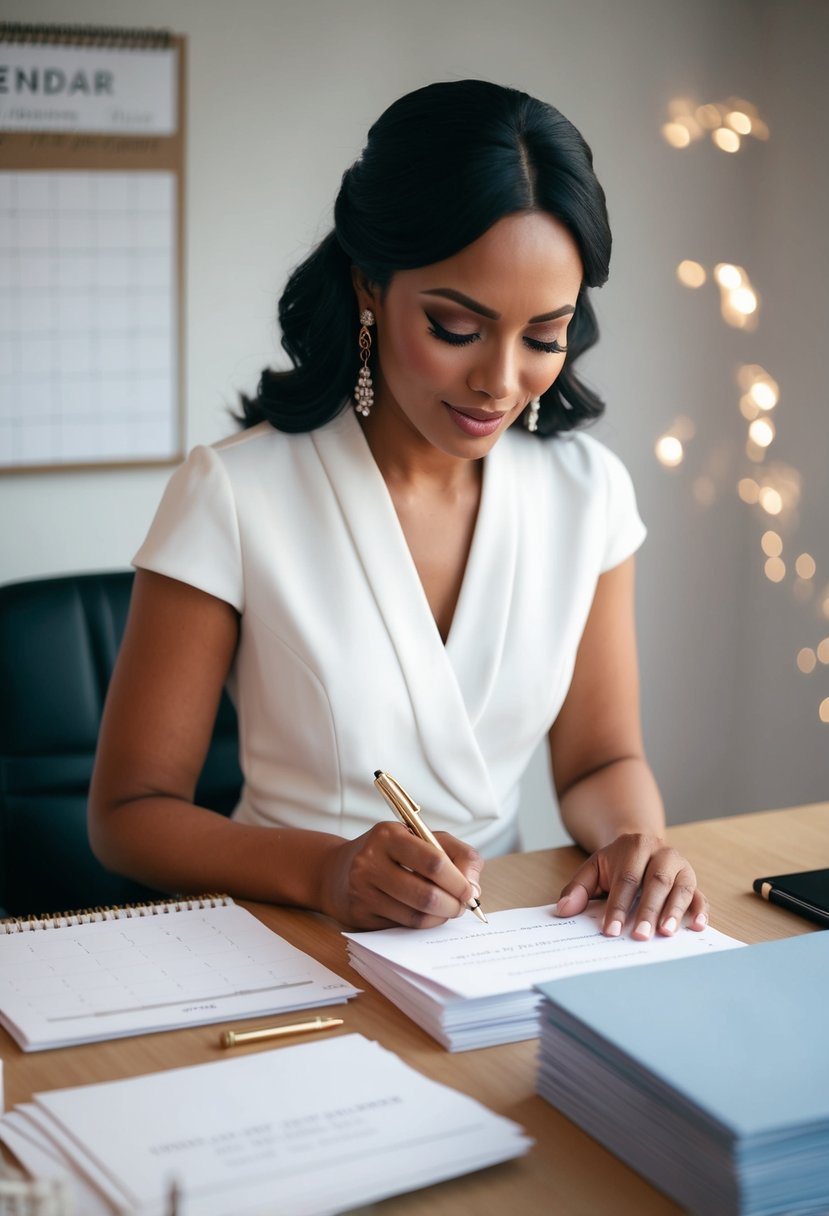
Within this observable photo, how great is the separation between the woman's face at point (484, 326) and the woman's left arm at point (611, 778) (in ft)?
1.31

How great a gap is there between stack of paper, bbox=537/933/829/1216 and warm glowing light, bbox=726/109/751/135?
242cm

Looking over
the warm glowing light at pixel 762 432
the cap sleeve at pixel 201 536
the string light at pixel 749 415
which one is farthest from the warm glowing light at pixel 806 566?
the cap sleeve at pixel 201 536

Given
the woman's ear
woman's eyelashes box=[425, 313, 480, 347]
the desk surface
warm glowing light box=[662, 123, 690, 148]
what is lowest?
the desk surface

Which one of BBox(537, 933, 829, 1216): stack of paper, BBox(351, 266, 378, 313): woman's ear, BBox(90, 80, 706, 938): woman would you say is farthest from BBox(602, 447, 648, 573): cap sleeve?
BBox(537, 933, 829, 1216): stack of paper

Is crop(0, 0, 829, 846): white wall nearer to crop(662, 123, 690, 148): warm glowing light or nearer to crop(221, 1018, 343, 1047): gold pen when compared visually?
crop(662, 123, 690, 148): warm glowing light

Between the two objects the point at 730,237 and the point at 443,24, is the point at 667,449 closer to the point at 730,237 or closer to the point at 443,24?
the point at 730,237

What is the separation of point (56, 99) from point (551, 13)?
1041 millimetres

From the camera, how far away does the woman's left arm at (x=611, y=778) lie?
49.9 inches

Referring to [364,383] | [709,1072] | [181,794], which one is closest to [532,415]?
[364,383]

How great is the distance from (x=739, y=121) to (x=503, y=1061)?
2.55 metres

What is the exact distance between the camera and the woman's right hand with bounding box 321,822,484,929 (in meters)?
1.19

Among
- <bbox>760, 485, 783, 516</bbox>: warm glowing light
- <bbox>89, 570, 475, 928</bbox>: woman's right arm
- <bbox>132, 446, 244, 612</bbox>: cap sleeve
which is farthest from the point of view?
<bbox>760, 485, 783, 516</bbox>: warm glowing light

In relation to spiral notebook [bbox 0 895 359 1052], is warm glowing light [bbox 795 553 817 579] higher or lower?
higher

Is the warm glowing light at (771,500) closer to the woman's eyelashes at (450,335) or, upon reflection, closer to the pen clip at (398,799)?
the woman's eyelashes at (450,335)
